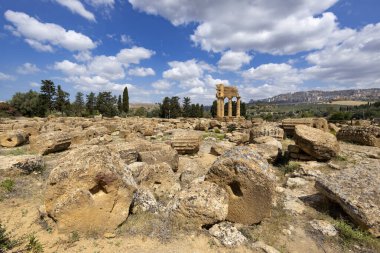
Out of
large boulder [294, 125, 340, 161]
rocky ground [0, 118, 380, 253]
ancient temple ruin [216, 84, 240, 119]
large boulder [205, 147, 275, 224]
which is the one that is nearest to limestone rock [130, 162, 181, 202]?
rocky ground [0, 118, 380, 253]

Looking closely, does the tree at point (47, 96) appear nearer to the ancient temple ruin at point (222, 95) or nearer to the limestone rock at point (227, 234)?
the ancient temple ruin at point (222, 95)

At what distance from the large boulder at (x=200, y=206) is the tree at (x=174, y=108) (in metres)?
53.3

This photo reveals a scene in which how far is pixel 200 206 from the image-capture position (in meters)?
4.53

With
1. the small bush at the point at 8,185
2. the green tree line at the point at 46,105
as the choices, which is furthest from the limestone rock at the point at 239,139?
the green tree line at the point at 46,105

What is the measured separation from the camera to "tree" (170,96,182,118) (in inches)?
2275

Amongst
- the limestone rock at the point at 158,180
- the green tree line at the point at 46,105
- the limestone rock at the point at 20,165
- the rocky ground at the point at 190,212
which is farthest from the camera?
the green tree line at the point at 46,105

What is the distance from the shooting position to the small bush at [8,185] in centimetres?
586

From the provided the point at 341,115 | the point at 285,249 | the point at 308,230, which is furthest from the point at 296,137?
the point at 341,115

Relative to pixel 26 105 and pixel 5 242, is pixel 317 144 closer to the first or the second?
pixel 5 242

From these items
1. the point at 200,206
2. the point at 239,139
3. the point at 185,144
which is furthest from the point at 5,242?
the point at 239,139

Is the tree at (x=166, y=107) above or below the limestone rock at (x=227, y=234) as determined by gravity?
above

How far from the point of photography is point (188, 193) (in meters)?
4.81

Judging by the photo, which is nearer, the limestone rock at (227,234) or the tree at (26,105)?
the limestone rock at (227,234)

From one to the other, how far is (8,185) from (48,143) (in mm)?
4779
